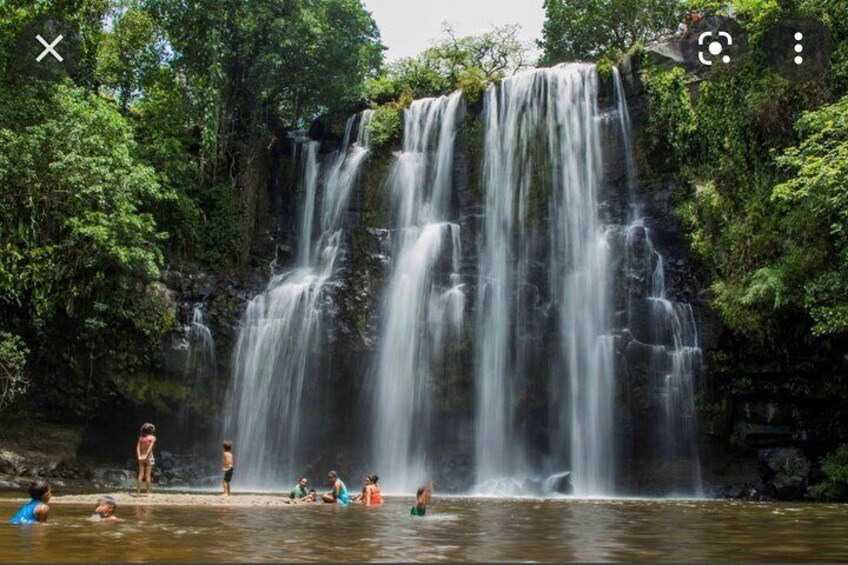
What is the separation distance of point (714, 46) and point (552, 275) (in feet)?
28.9

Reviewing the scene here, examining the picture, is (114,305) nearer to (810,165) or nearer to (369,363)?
(369,363)

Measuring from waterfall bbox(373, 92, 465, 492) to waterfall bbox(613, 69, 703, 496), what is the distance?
527 centimetres

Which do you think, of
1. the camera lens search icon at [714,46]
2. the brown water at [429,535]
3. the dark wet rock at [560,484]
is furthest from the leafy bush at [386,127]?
the brown water at [429,535]

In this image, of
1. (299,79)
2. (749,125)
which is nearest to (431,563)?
(749,125)

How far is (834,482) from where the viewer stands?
60.3 feet

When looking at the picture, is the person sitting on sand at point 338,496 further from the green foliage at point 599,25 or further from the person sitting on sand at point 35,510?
the green foliage at point 599,25

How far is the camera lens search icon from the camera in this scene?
2486 centimetres

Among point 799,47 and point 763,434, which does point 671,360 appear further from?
point 799,47

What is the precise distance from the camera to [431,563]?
6.73 m

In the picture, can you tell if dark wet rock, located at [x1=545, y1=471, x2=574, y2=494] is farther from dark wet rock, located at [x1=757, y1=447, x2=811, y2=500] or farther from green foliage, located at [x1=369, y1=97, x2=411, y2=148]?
green foliage, located at [x1=369, y1=97, x2=411, y2=148]

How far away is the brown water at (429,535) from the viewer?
7.33 meters

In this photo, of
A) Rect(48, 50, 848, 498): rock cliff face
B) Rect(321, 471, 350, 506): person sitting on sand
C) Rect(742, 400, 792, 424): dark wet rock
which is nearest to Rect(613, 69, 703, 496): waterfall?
Rect(48, 50, 848, 498): rock cliff face

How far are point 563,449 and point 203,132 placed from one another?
52.7ft

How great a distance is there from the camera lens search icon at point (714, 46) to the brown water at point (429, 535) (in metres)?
15.6
